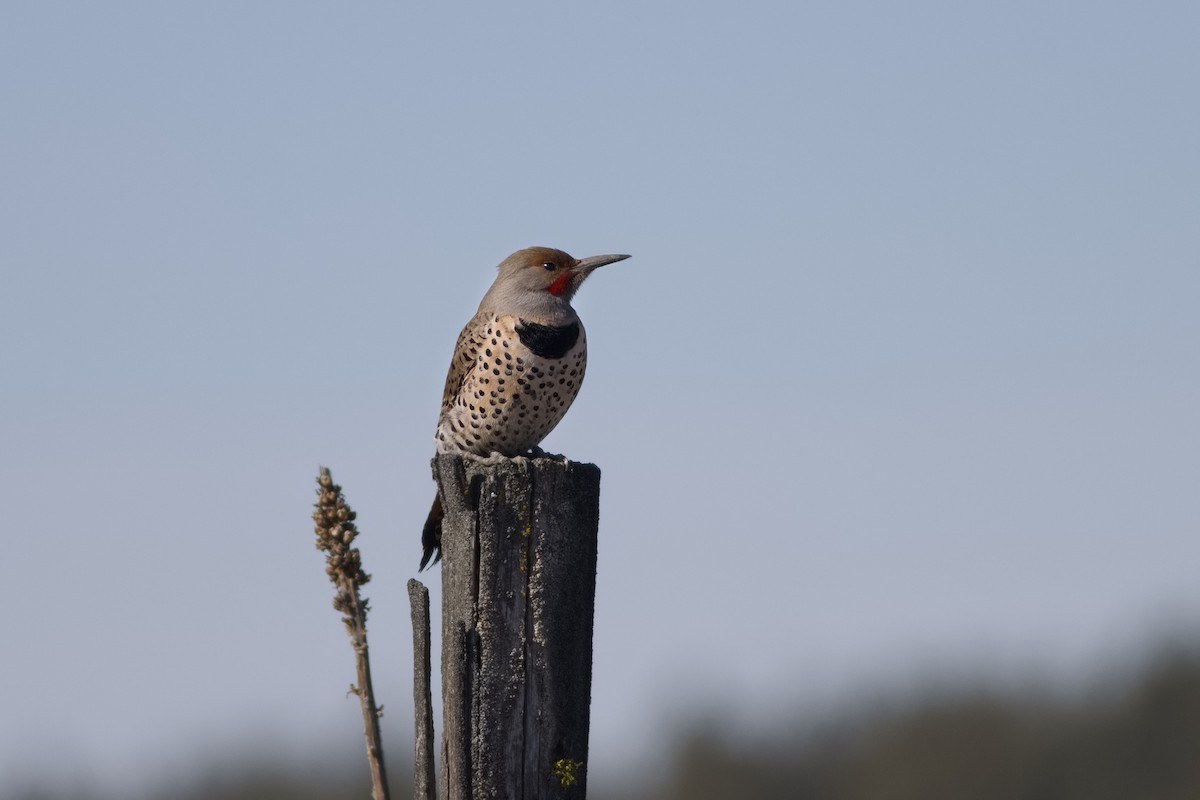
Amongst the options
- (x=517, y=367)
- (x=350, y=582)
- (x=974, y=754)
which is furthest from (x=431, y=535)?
(x=974, y=754)

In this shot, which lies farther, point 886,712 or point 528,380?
point 886,712

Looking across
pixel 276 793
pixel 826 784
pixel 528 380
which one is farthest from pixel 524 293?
pixel 826 784

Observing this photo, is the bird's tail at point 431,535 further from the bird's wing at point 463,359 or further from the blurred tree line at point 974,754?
the blurred tree line at point 974,754

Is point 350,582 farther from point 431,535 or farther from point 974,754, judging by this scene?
point 974,754

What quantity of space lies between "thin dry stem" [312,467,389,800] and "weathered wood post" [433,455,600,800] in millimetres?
767

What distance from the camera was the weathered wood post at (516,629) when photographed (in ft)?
14.8

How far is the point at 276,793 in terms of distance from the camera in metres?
34.3

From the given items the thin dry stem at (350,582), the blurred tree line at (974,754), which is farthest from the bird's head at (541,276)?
the blurred tree line at (974,754)

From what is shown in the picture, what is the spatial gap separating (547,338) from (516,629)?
2.31m

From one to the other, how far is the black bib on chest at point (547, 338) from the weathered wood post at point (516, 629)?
6.35 ft

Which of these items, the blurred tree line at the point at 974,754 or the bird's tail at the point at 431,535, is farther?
the blurred tree line at the point at 974,754

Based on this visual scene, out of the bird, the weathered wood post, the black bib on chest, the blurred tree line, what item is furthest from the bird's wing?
the blurred tree line

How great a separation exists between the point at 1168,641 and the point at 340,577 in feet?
125

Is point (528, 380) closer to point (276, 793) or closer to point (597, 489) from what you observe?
point (597, 489)
